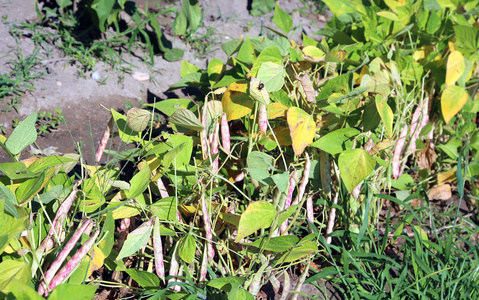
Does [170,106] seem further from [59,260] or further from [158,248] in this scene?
[59,260]

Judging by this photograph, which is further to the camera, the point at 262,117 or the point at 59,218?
the point at 262,117

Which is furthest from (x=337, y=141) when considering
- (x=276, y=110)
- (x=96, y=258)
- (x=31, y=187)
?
(x=31, y=187)

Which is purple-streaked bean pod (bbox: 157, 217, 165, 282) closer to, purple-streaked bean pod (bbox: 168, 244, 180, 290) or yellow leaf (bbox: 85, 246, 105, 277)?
purple-streaked bean pod (bbox: 168, 244, 180, 290)

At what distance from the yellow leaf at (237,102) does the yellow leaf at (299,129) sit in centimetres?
16

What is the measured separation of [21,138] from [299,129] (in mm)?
907


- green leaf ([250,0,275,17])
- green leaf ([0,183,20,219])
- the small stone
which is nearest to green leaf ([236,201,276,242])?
green leaf ([0,183,20,219])

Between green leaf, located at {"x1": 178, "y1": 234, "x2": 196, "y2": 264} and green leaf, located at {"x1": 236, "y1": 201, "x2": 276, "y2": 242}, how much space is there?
0.15 meters

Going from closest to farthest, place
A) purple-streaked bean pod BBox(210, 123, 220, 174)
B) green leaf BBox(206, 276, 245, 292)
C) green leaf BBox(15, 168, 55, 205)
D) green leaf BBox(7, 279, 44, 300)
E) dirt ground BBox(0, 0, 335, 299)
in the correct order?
green leaf BBox(7, 279, 44, 300) → green leaf BBox(15, 168, 55, 205) → green leaf BBox(206, 276, 245, 292) → purple-streaked bean pod BBox(210, 123, 220, 174) → dirt ground BBox(0, 0, 335, 299)

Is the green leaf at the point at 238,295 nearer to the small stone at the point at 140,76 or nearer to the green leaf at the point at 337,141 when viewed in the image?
the green leaf at the point at 337,141

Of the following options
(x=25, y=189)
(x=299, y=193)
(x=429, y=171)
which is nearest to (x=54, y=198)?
(x=25, y=189)

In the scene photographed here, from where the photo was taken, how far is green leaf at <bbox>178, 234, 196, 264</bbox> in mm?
1278

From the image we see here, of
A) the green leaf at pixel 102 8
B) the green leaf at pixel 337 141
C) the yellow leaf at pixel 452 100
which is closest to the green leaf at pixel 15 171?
the green leaf at pixel 337 141

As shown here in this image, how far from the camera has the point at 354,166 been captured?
146 centimetres

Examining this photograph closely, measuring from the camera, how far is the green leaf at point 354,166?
1.44 m
